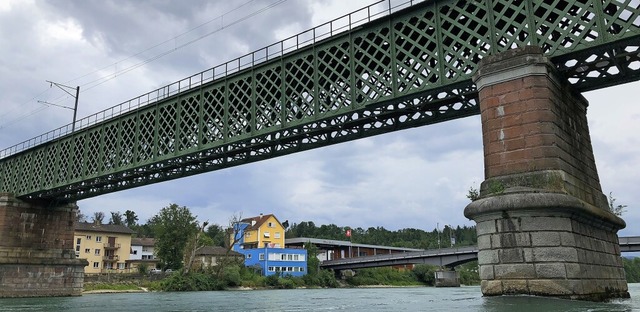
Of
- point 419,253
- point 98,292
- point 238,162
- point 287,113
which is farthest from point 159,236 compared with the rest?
point 287,113

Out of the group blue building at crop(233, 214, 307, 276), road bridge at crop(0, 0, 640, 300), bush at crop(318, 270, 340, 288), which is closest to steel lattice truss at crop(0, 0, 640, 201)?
road bridge at crop(0, 0, 640, 300)

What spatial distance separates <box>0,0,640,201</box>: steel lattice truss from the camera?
62.8 feet

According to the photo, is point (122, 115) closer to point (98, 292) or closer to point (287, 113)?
point (287, 113)

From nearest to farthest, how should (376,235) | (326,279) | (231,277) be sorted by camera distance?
→ (231,277) → (326,279) → (376,235)

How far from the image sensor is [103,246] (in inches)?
3568

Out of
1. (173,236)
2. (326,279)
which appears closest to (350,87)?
(173,236)

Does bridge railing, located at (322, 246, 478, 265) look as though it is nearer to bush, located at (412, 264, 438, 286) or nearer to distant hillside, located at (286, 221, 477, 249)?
bush, located at (412, 264, 438, 286)

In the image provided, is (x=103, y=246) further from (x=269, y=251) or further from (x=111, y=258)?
(x=269, y=251)

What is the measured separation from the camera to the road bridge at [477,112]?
15.5 m

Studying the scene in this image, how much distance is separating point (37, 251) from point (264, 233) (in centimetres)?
5392

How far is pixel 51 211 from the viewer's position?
4894 cm

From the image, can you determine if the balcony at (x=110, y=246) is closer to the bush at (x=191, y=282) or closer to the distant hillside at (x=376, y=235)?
the bush at (x=191, y=282)

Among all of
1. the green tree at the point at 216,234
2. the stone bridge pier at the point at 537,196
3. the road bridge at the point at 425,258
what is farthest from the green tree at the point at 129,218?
the stone bridge pier at the point at 537,196

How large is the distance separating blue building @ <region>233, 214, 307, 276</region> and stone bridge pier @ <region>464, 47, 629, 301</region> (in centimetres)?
6334
